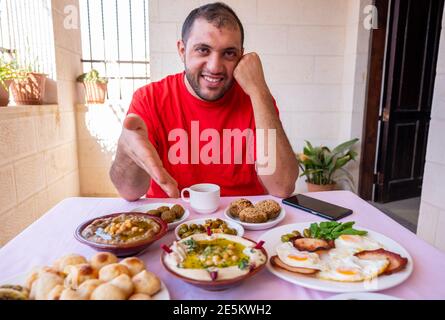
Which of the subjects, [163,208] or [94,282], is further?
[163,208]

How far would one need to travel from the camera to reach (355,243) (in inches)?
28.5

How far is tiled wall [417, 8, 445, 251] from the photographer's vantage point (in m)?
1.79

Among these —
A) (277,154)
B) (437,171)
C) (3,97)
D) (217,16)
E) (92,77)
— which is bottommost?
(437,171)

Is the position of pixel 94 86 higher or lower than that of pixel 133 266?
higher

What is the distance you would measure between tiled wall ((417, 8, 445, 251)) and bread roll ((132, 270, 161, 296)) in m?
1.83

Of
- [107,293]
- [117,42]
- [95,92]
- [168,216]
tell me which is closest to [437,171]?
[168,216]

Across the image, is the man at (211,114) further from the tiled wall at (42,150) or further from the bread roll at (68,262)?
the tiled wall at (42,150)

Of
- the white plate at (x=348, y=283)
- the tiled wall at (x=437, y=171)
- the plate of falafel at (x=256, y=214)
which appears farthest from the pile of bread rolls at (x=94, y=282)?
the tiled wall at (x=437, y=171)

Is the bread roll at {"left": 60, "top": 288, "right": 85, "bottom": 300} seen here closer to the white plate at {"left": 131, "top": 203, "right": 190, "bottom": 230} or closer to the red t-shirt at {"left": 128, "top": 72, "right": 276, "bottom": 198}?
the white plate at {"left": 131, "top": 203, "right": 190, "bottom": 230}

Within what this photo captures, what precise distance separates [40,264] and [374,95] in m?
3.06

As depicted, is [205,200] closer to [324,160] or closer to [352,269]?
[352,269]

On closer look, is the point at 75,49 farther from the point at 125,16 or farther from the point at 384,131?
the point at 384,131

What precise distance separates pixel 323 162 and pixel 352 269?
250 centimetres

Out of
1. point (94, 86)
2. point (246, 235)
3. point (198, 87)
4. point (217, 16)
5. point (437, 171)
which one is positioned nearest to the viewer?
point (246, 235)
